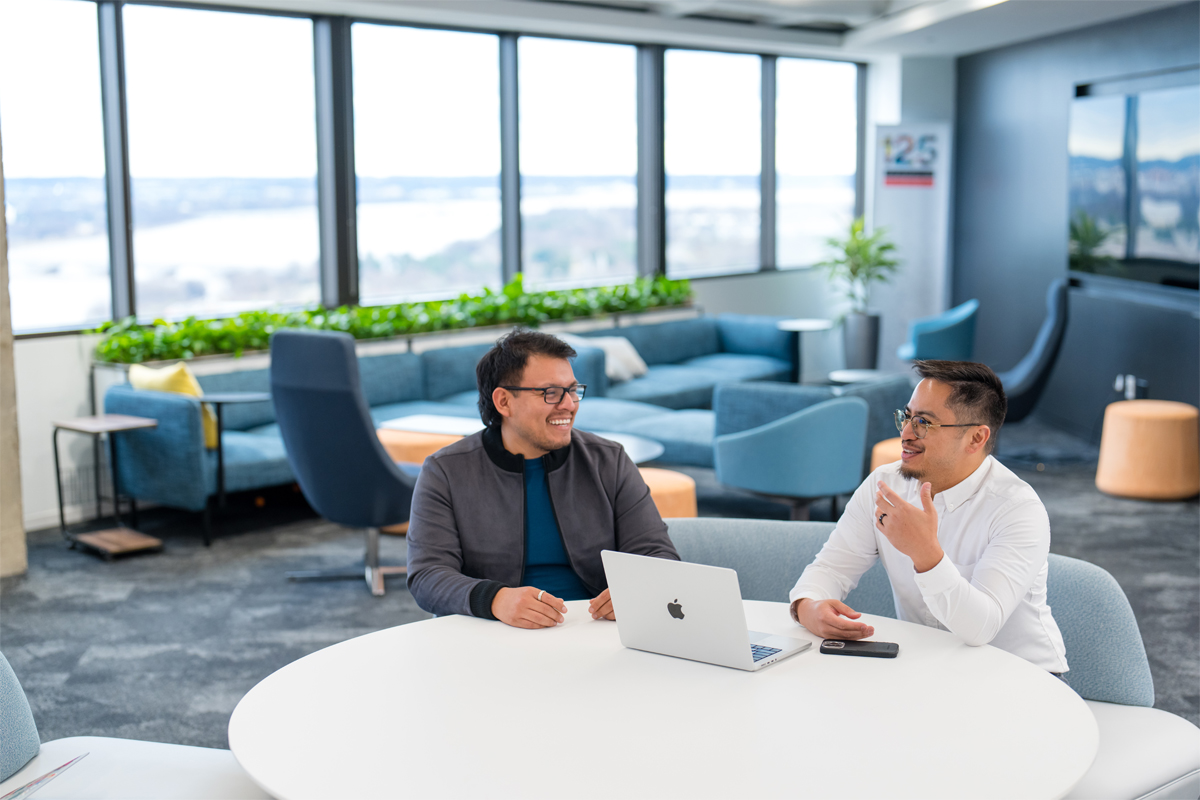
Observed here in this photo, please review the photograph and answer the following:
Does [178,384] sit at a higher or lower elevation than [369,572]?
higher

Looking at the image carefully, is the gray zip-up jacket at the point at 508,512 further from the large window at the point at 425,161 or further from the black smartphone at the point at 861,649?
the large window at the point at 425,161

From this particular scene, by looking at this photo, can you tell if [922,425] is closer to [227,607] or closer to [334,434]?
[334,434]

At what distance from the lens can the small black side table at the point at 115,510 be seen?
5.25m

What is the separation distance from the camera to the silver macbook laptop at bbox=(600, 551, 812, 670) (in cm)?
186

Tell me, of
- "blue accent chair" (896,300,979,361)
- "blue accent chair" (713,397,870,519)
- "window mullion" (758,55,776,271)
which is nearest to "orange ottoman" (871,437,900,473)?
"blue accent chair" (713,397,870,519)

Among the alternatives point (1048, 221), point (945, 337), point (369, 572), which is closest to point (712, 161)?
point (945, 337)

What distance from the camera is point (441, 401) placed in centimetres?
703

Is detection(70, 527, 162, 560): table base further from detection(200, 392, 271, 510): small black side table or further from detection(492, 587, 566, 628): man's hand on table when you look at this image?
detection(492, 587, 566, 628): man's hand on table

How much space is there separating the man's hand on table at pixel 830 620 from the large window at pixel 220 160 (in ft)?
17.7

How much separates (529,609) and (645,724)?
0.49 m

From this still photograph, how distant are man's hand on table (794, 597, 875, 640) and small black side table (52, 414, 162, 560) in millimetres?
4009

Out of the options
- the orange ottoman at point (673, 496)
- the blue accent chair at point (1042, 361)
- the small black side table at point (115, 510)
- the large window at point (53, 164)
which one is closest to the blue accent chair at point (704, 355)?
the blue accent chair at point (1042, 361)

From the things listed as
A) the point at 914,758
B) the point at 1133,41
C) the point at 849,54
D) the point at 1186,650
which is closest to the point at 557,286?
the point at 849,54

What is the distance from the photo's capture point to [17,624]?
4.37 metres
